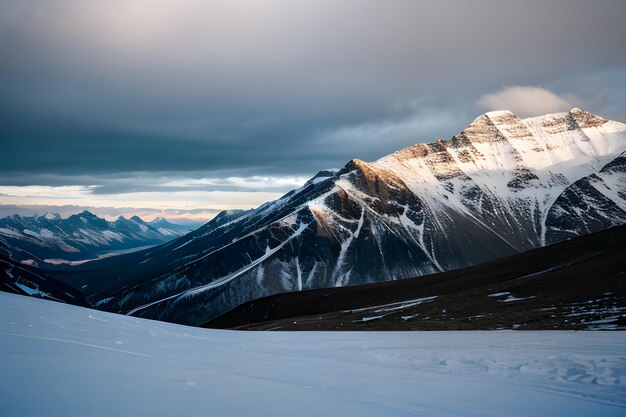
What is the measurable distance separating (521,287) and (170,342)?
7569 centimetres

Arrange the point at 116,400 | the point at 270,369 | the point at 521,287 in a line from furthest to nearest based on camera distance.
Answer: the point at 521,287 < the point at 270,369 < the point at 116,400

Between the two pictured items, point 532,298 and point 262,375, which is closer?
point 262,375

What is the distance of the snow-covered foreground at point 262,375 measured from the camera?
6.79m

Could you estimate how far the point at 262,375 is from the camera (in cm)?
990

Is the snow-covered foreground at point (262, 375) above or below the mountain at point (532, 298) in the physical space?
above

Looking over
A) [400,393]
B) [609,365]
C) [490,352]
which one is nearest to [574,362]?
[609,365]

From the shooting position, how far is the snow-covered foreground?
22.3ft

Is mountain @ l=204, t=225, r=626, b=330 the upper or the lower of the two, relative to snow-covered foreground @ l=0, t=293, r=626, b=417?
lower

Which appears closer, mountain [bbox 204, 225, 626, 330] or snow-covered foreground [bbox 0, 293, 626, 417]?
snow-covered foreground [bbox 0, 293, 626, 417]

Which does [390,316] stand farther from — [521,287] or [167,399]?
[167,399]

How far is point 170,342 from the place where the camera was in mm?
13734

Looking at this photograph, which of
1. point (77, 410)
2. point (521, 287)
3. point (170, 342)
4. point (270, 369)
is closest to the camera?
point (77, 410)

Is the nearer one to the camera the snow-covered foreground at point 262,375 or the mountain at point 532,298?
the snow-covered foreground at point 262,375

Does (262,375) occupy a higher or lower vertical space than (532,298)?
higher
